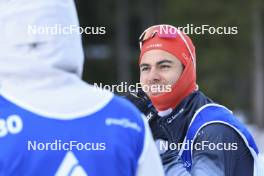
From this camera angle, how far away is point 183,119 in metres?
4.14

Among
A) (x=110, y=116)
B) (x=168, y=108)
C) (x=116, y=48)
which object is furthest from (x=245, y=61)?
(x=110, y=116)

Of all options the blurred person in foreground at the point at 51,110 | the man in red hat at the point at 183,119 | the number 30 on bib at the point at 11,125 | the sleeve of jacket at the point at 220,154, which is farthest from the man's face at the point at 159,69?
the number 30 on bib at the point at 11,125

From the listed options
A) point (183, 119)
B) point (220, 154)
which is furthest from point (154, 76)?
point (220, 154)

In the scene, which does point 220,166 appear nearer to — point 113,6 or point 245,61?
point 245,61

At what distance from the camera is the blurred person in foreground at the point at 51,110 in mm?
2410

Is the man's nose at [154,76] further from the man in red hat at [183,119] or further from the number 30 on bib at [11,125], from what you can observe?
the number 30 on bib at [11,125]

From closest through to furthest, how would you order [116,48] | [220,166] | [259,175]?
[220,166], [259,175], [116,48]

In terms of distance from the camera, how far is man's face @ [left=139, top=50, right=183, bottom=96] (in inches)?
173

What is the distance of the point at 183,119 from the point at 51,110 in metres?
1.78

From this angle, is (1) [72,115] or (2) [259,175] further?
(2) [259,175]

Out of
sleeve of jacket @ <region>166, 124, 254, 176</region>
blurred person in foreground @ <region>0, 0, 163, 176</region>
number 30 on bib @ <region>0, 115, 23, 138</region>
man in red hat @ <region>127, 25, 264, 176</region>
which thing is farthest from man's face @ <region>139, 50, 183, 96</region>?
number 30 on bib @ <region>0, 115, 23, 138</region>

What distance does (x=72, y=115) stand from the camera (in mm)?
2467

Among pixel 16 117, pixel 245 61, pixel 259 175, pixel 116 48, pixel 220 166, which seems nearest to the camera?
pixel 16 117

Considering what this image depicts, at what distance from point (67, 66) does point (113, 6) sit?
89.9 ft
